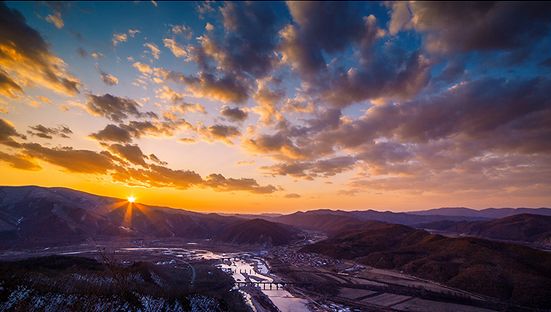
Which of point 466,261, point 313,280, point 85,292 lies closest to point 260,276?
point 313,280

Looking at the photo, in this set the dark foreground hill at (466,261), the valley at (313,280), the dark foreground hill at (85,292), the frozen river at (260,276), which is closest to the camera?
the dark foreground hill at (85,292)

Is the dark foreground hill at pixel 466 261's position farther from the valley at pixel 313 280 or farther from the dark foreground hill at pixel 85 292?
the dark foreground hill at pixel 85 292

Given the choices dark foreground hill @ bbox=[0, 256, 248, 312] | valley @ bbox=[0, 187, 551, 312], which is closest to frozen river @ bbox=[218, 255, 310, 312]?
valley @ bbox=[0, 187, 551, 312]

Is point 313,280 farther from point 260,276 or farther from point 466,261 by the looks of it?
point 466,261

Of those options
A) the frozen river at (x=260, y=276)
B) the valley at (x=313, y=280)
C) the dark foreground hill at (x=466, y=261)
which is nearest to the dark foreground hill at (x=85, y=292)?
the valley at (x=313, y=280)

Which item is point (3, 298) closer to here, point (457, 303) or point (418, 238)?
point (457, 303)

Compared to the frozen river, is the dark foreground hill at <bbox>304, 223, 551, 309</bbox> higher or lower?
higher

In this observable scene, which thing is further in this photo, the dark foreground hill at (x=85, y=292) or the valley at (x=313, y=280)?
the valley at (x=313, y=280)

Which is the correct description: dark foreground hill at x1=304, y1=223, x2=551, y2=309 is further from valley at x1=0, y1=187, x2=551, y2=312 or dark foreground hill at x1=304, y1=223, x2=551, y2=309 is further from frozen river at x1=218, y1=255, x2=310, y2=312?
frozen river at x1=218, y1=255, x2=310, y2=312

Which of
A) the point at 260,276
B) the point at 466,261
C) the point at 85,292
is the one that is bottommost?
the point at 260,276
